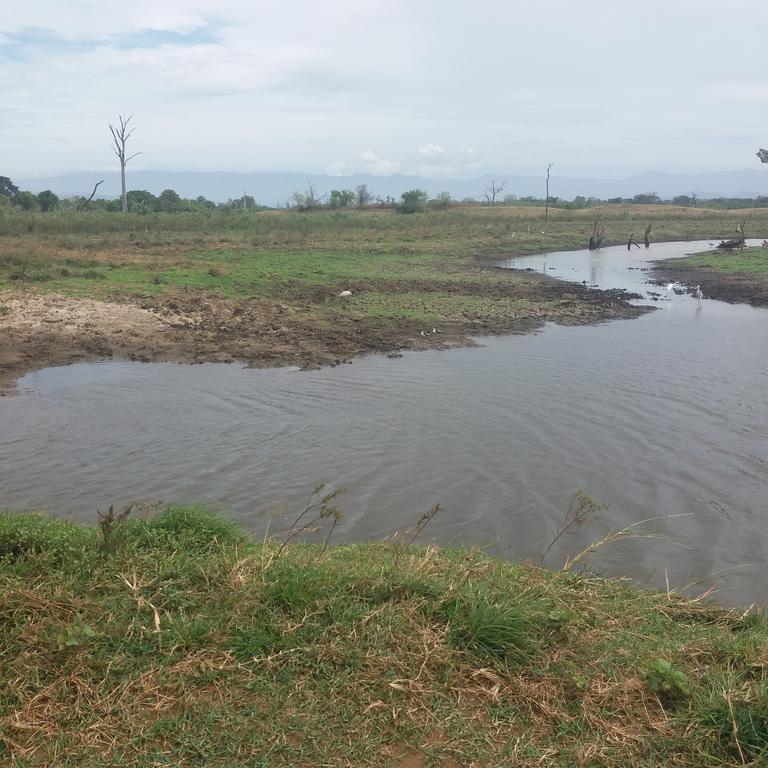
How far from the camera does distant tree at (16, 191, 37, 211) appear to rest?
4219cm

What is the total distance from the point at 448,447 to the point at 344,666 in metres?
5.40

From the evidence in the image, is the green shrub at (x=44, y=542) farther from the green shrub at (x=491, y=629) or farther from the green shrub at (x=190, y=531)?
the green shrub at (x=491, y=629)

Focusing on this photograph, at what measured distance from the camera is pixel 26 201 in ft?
138

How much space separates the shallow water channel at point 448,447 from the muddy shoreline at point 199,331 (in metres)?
0.74

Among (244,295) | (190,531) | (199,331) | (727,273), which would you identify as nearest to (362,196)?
(727,273)

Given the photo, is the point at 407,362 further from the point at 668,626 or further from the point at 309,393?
the point at 668,626

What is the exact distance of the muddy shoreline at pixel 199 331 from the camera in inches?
494

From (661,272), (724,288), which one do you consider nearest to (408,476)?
(724,288)

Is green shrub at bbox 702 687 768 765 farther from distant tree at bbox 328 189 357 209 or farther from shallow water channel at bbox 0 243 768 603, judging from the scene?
distant tree at bbox 328 189 357 209

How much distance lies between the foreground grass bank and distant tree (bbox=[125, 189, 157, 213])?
47991mm

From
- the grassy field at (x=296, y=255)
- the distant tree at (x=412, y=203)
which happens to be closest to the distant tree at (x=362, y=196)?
the distant tree at (x=412, y=203)

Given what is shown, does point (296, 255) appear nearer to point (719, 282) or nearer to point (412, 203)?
point (719, 282)

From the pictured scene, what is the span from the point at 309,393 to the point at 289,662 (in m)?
7.53

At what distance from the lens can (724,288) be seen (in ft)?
78.2
